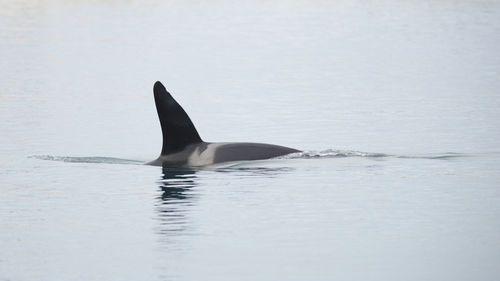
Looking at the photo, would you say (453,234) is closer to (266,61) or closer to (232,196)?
(232,196)

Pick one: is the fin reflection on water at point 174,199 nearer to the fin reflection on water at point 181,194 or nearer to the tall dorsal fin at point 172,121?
the fin reflection on water at point 181,194

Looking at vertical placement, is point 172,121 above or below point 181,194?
above

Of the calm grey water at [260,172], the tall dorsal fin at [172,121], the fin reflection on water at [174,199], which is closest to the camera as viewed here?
the calm grey water at [260,172]

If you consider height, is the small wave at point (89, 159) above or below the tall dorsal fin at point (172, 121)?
below

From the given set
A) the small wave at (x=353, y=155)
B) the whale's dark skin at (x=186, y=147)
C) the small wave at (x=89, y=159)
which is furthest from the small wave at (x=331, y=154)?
the small wave at (x=89, y=159)

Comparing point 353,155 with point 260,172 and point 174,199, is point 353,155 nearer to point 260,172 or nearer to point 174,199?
point 260,172

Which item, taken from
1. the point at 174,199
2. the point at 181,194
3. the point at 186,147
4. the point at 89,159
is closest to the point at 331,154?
the point at 186,147

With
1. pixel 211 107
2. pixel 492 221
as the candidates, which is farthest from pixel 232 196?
pixel 211 107

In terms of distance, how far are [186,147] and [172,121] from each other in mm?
671

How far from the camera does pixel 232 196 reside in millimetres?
26156

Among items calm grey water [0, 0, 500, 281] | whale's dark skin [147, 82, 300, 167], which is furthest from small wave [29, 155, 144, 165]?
whale's dark skin [147, 82, 300, 167]

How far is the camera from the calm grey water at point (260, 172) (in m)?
21.3

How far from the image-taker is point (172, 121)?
29.2m

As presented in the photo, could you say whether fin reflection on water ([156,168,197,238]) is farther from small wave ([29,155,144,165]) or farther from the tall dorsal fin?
small wave ([29,155,144,165])
